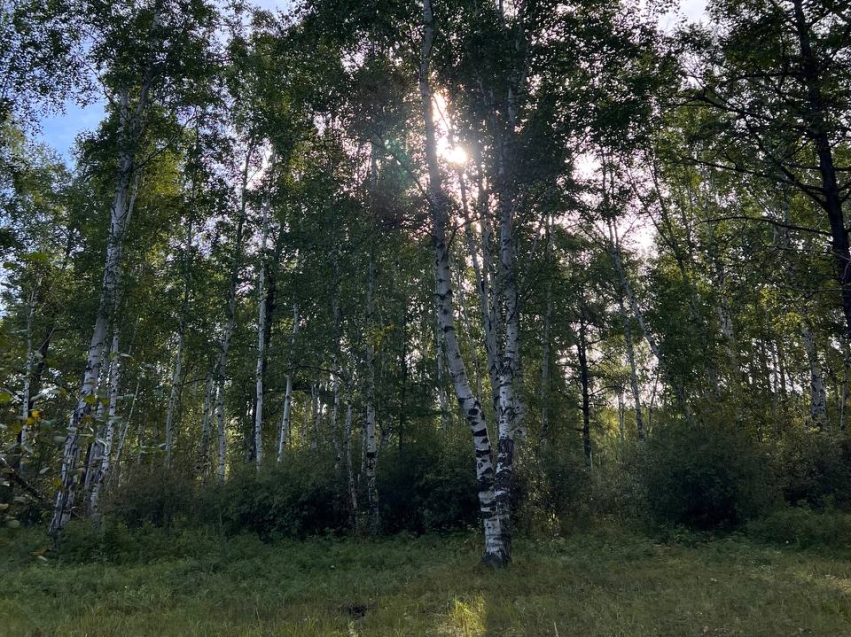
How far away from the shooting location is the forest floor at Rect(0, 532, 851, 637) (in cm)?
646

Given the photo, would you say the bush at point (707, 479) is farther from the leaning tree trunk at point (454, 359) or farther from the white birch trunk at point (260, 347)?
the white birch trunk at point (260, 347)

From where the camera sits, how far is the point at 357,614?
7.51 meters

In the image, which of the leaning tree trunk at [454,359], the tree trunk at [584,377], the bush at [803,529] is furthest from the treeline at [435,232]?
the tree trunk at [584,377]

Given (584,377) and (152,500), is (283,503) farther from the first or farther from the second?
(584,377)

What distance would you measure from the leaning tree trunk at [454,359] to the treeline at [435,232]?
52 millimetres

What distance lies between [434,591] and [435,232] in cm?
699

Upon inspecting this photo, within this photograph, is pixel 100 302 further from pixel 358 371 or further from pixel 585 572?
pixel 585 572

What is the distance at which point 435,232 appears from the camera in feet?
37.9

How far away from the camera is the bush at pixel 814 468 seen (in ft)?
54.1

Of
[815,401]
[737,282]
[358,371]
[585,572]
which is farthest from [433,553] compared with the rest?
[815,401]

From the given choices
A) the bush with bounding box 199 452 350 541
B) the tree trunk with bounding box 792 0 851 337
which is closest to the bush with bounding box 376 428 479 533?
the bush with bounding box 199 452 350 541

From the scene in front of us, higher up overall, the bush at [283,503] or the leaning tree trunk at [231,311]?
the leaning tree trunk at [231,311]

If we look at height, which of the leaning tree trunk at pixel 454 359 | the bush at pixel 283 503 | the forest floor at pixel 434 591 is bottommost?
the forest floor at pixel 434 591

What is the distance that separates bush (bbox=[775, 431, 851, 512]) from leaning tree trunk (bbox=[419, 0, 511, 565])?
11.6 m
